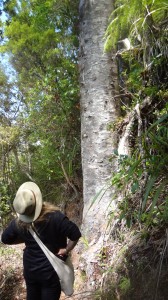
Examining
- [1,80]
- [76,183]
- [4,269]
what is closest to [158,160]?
[4,269]

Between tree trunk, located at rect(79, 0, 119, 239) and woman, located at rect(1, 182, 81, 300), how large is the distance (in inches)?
73.0

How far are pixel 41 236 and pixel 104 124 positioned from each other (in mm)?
2604

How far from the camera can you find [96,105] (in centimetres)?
536

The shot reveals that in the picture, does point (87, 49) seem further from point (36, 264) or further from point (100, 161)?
point (36, 264)

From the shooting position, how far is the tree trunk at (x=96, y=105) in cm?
520

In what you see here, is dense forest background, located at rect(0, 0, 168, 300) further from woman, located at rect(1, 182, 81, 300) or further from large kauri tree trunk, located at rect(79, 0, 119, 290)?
woman, located at rect(1, 182, 81, 300)

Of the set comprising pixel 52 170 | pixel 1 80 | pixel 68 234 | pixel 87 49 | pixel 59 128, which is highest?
pixel 1 80

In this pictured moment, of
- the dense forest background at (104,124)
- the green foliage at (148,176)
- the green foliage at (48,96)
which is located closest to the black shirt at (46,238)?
the dense forest background at (104,124)

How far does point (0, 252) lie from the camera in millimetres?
6516

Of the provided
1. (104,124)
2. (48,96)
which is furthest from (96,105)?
(48,96)

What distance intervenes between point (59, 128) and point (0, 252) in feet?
10.2

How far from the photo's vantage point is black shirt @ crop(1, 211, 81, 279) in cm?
310

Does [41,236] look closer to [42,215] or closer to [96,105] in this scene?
[42,215]

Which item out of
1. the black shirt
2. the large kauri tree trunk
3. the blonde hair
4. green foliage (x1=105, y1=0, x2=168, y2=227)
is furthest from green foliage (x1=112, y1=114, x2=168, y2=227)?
the large kauri tree trunk
